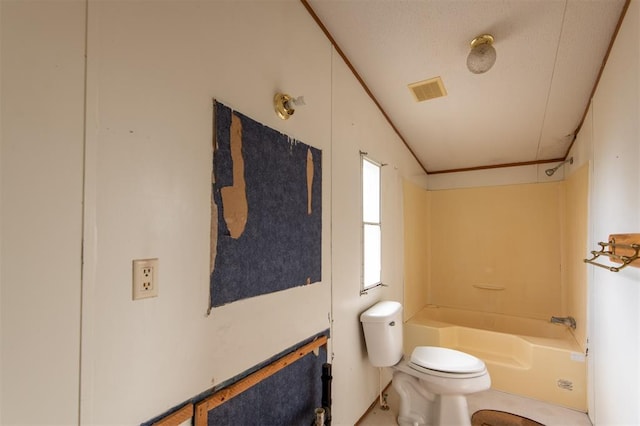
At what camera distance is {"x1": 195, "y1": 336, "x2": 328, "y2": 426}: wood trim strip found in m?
1.04

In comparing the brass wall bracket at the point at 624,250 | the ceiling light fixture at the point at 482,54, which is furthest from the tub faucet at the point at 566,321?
the ceiling light fixture at the point at 482,54

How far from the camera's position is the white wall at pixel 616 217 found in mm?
1313

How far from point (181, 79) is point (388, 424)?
2500 millimetres

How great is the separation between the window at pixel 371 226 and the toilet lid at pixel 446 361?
59cm

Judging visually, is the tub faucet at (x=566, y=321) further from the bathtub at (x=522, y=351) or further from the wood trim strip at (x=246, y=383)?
the wood trim strip at (x=246, y=383)

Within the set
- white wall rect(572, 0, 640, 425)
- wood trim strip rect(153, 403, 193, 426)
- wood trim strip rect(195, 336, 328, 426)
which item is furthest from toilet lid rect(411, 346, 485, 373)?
wood trim strip rect(153, 403, 193, 426)

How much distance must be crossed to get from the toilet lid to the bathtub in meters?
0.72

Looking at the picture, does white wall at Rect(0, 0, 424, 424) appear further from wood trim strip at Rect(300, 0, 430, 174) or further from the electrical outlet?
wood trim strip at Rect(300, 0, 430, 174)

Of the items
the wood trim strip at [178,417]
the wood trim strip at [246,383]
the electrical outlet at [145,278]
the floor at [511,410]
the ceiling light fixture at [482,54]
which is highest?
the ceiling light fixture at [482,54]

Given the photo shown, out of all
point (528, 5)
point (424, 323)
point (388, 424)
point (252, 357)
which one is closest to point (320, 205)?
point (252, 357)

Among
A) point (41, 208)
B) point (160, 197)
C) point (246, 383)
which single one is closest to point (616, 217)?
point (246, 383)

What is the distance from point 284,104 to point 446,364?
1948 mm

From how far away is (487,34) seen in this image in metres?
1.71

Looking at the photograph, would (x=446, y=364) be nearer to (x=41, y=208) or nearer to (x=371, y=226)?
(x=371, y=226)
